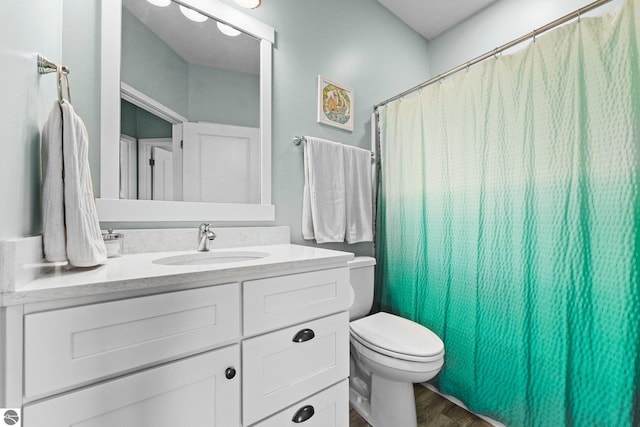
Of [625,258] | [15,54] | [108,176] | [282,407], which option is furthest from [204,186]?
[625,258]

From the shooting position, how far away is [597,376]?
99 centimetres

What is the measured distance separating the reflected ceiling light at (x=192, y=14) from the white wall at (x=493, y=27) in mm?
1851

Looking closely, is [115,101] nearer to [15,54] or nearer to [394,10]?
[15,54]

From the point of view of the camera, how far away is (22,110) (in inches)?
24.9

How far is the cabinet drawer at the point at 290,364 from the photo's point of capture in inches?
30.9

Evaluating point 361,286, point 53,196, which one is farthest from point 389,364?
point 53,196

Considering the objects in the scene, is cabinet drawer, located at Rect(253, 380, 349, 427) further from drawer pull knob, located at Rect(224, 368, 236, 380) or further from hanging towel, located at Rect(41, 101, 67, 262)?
hanging towel, located at Rect(41, 101, 67, 262)

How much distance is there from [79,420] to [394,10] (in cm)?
265

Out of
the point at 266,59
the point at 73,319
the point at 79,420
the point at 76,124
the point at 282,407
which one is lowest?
the point at 282,407

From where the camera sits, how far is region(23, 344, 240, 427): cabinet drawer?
54 cm

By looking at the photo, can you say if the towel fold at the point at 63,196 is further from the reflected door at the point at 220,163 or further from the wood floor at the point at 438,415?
the wood floor at the point at 438,415

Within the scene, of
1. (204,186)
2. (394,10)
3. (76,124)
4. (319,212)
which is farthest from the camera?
(394,10)

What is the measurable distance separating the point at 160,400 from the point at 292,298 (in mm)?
411

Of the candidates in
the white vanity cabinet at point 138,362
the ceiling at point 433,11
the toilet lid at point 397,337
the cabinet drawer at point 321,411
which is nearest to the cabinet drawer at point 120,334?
the white vanity cabinet at point 138,362
